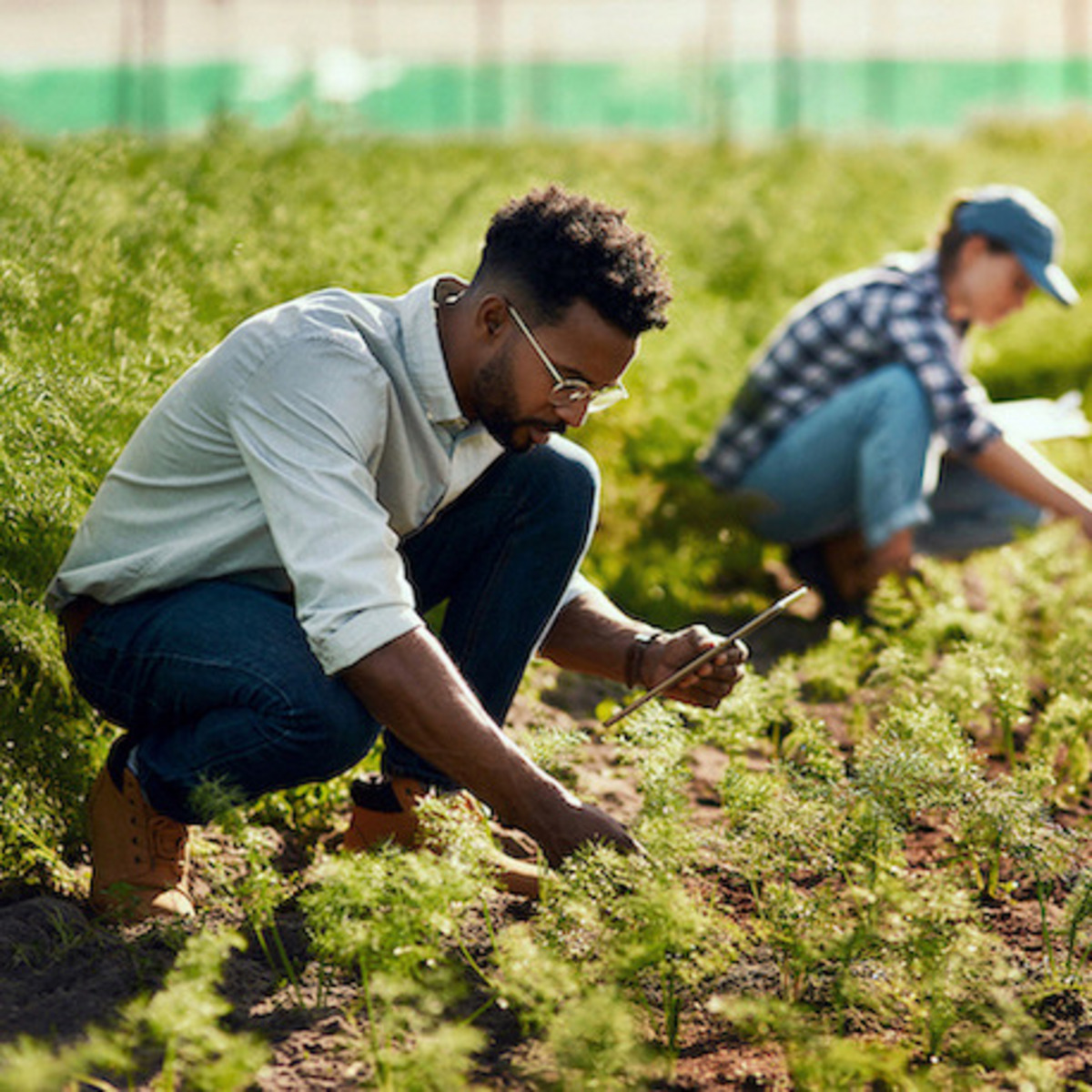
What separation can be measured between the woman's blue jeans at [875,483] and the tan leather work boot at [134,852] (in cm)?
259

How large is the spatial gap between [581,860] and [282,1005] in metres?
0.51

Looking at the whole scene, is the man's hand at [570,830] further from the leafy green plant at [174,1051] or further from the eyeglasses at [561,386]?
the eyeglasses at [561,386]

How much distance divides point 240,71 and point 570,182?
50.3 feet

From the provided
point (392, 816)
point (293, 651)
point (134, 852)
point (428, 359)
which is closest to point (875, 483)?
point (392, 816)

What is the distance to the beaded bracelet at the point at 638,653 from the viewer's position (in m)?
2.92

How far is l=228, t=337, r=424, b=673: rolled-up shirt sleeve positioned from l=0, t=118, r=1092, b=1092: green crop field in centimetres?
35

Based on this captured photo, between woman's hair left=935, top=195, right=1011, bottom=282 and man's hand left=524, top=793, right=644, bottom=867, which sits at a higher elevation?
woman's hair left=935, top=195, right=1011, bottom=282

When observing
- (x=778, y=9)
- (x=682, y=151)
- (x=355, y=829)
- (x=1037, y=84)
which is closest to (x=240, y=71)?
(x=778, y=9)

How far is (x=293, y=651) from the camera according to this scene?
2.52 metres

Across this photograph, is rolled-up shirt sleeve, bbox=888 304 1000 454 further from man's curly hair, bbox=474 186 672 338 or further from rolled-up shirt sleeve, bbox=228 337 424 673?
rolled-up shirt sleeve, bbox=228 337 424 673

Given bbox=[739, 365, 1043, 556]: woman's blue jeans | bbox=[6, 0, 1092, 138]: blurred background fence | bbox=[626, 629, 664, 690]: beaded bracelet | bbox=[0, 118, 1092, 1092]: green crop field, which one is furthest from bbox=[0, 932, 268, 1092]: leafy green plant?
bbox=[6, 0, 1092, 138]: blurred background fence

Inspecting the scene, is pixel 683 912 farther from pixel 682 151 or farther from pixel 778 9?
pixel 778 9

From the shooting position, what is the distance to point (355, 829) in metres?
2.96

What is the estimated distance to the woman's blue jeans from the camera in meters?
4.74
